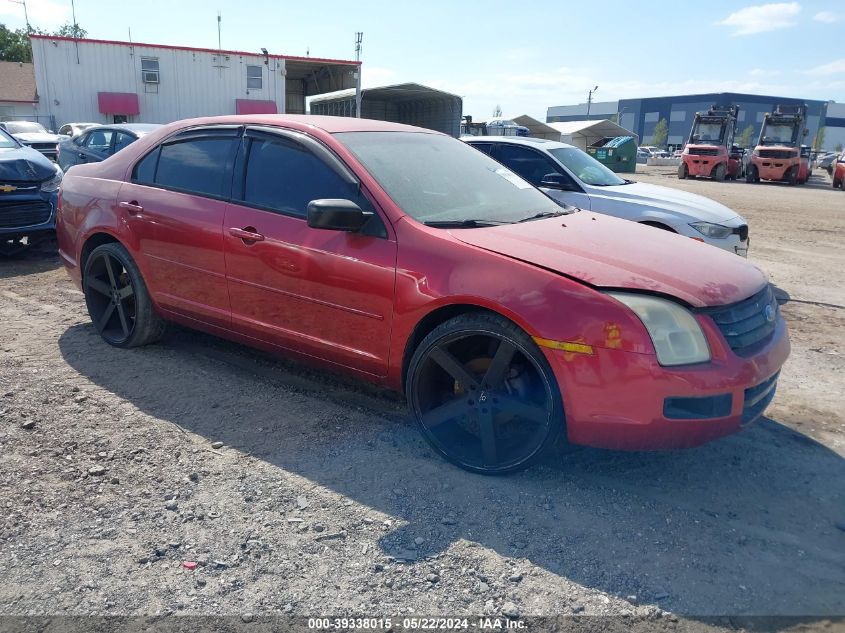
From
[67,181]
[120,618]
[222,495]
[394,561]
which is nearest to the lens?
[120,618]

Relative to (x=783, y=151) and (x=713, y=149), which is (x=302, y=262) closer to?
(x=713, y=149)

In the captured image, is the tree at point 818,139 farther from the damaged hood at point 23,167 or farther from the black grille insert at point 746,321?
the black grille insert at point 746,321

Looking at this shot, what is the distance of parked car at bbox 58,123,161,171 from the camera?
421 inches

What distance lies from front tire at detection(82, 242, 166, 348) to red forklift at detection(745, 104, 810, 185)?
98.1ft

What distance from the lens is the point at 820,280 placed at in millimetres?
8328

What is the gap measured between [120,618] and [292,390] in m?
2.09

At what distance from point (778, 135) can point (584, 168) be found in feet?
87.3

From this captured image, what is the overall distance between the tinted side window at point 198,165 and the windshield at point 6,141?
5.10 m

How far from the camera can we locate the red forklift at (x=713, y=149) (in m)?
30.4

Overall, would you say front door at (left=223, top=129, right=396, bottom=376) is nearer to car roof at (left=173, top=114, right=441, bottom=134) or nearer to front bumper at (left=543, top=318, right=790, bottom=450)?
car roof at (left=173, top=114, right=441, bottom=134)

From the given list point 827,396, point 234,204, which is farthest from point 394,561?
point 827,396

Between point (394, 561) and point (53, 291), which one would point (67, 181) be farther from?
point (394, 561)

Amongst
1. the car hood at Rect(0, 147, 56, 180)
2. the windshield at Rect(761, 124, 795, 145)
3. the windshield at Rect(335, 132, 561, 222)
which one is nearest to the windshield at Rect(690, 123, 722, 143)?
the windshield at Rect(761, 124, 795, 145)

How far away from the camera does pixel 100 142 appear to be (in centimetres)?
1145
